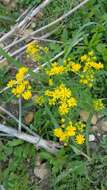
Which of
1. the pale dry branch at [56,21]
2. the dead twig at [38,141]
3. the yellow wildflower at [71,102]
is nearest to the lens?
the yellow wildflower at [71,102]

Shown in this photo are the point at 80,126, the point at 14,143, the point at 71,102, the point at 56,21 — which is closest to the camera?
the point at 71,102

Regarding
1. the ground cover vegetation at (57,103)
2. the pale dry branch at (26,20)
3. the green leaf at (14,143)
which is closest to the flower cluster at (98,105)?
the ground cover vegetation at (57,103)

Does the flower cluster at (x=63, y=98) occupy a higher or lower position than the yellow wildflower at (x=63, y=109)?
higher

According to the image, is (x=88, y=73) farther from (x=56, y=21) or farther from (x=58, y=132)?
(x=56, y=21)

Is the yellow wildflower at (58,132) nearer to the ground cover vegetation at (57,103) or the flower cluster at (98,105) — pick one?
the ground cover vegetation at (57,103)

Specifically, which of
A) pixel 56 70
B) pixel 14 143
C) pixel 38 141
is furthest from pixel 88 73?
pixel 14 143

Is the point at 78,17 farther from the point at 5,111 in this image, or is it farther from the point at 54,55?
the point at 5,111

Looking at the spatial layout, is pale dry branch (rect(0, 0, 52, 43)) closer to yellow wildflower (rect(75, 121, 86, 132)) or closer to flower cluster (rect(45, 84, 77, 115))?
flower cluster (rect(45, 84, 77, 115))

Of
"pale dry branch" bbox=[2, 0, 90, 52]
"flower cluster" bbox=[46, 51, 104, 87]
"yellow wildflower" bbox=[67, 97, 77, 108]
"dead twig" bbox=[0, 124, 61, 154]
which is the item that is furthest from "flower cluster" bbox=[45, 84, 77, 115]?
"pale dry branch" bbox=[2, 0, 90, 52]

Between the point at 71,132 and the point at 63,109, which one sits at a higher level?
the point at 63,109
